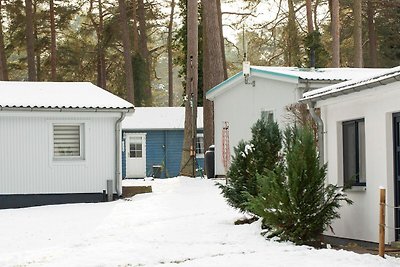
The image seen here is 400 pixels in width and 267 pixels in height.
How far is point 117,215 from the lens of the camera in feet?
55.8

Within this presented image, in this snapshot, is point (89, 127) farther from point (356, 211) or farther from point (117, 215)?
point (356, 211)

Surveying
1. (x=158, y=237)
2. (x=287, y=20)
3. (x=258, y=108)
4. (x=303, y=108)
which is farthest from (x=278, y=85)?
(x=287, y=20)

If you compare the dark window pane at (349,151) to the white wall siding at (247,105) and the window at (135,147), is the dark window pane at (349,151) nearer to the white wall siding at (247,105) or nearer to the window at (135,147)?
the white wall siding at (247,105)

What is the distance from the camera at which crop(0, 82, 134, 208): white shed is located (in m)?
19.8

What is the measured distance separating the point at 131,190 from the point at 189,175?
7.45 meters

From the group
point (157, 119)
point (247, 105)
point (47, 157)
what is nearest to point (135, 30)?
point (157, 119)

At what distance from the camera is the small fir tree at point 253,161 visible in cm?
1423

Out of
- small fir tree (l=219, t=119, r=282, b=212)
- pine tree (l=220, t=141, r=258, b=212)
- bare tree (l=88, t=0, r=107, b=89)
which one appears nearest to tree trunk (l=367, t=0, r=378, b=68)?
bare tree (l=88, t=0, r=107, b=89)

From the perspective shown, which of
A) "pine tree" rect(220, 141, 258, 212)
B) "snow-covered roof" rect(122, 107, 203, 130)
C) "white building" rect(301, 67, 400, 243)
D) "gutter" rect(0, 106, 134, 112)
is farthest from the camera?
"snow-covered roof" rect(122, 107, 203, 130)

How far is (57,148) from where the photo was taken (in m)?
20.4

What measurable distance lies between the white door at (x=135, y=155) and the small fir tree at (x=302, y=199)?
23.5 metres

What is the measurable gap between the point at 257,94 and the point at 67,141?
6.28 meters

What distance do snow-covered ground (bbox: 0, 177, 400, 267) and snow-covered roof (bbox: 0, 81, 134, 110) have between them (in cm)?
249

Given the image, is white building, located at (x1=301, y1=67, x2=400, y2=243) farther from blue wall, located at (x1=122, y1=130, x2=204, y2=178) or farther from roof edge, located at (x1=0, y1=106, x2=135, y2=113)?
blue wall, located at (x1=122, y1=130, x2=204, y2=178)
